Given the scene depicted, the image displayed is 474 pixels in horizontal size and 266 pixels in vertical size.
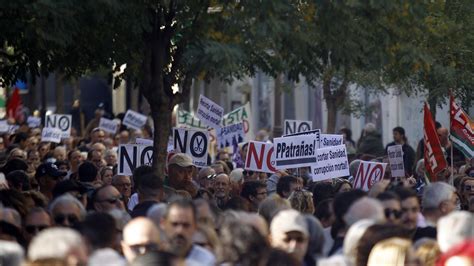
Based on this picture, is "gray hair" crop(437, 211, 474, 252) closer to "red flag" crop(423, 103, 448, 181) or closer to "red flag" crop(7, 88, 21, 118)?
"red flag" crop(423, 103, 448, 181)

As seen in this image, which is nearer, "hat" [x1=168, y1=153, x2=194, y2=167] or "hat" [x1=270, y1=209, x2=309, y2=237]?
"hat" [x1=270, y1=209, x2=309, y2=237]

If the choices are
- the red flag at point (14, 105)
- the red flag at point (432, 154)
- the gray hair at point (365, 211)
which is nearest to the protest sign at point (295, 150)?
the red flag at point (432, 154)

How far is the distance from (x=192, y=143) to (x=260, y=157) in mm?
898

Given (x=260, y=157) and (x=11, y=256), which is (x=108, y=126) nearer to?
(x=260, y=157)

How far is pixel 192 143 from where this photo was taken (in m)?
20.5

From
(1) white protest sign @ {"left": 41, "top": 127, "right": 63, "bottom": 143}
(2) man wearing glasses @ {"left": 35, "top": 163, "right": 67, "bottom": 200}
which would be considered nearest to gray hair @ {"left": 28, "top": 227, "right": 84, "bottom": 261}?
(2) man wearing glasses @ {"left": 35, "top": 163, "right": 67, "bottom": 200}

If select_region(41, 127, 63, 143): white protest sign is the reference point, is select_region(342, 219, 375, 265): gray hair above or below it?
below

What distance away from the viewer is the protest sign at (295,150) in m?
18.8

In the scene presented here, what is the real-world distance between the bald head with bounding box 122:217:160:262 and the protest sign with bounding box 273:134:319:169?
8822 mm

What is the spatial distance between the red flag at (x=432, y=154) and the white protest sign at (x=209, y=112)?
4.42m

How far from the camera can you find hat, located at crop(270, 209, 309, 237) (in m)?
10.6

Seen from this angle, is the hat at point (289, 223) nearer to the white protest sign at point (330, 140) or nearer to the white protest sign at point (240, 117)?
the white protest sign at point (330, 140)

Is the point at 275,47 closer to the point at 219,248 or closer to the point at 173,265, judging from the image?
the point at 219,248

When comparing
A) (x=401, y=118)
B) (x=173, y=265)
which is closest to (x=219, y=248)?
(x=173, y=265)
